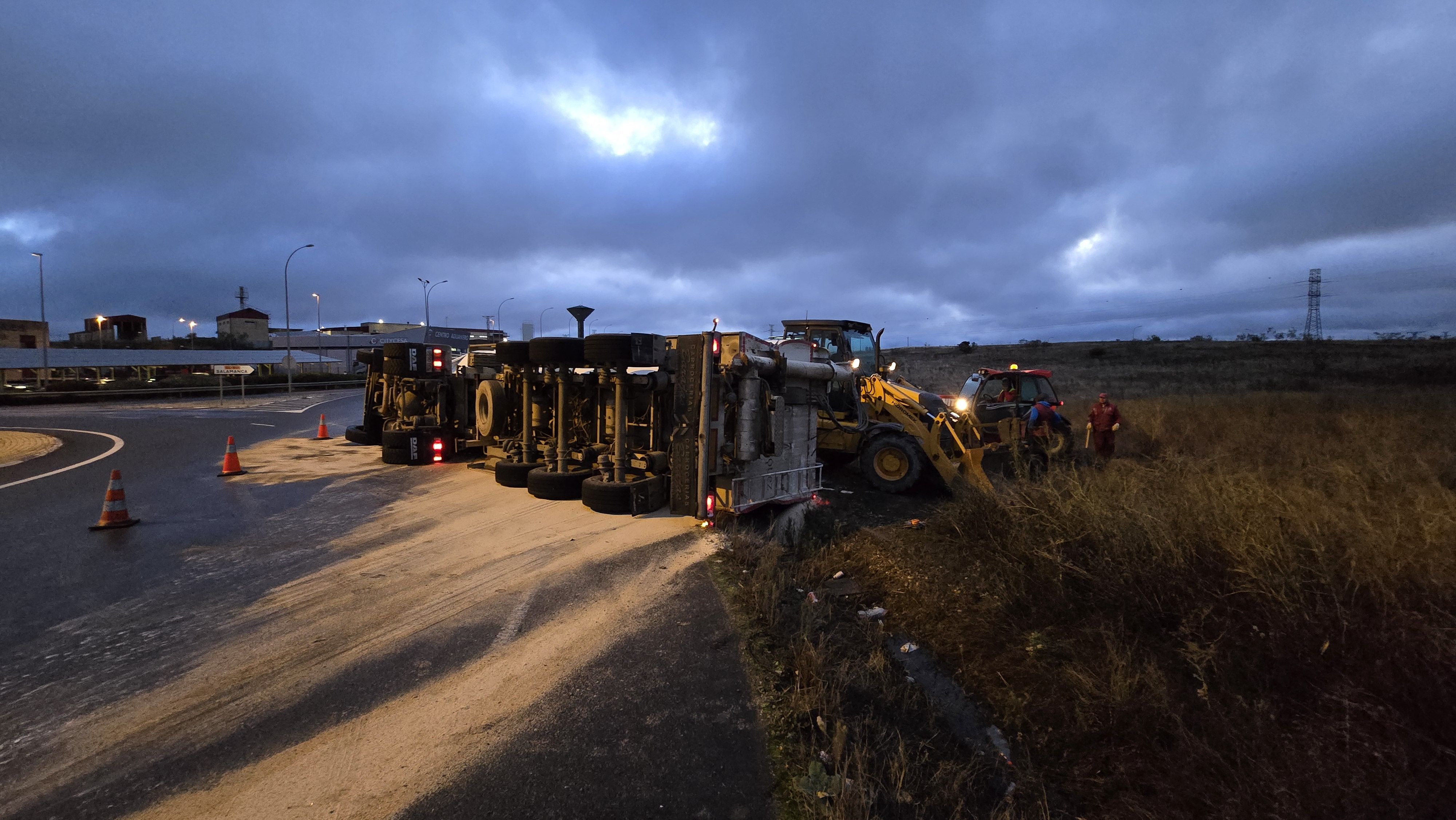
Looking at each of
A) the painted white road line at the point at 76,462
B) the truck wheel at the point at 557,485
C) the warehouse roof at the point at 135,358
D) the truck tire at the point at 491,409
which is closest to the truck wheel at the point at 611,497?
the truck wheel at the point at 557,485

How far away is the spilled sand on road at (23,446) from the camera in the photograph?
442 inches

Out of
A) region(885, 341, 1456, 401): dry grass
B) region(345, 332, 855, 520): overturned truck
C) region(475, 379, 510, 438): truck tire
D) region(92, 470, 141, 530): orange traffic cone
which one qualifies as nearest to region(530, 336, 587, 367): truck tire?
region(345, 332, 855, 520): overturned truck

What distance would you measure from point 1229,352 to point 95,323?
129 m

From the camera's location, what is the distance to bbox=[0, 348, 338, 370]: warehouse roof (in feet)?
146

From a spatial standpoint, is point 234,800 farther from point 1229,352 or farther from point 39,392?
point 1229,352

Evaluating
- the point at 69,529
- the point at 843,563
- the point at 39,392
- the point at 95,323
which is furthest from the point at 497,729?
→ the point at 95,323

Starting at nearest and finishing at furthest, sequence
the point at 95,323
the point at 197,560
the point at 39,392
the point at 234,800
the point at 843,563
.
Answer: the point at 234,800, the point at 197,560, the point at 843,563, the point at 39,392, the point at 95,323

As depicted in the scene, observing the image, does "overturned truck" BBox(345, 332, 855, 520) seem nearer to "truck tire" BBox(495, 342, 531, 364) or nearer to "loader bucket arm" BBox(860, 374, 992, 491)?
"truck tire" BBox(495, 342, 531, 364)

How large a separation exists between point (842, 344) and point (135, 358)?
2539 inches

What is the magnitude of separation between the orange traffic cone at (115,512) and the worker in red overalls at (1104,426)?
46.3ft

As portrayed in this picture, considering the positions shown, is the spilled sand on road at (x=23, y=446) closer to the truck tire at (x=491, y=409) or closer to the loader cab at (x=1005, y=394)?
the truck tire at (x=491, y=409)

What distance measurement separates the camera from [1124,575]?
13.5ft

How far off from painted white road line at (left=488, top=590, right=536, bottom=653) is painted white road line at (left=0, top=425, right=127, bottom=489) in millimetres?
9248

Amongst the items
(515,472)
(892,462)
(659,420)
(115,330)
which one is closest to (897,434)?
(892,462)
